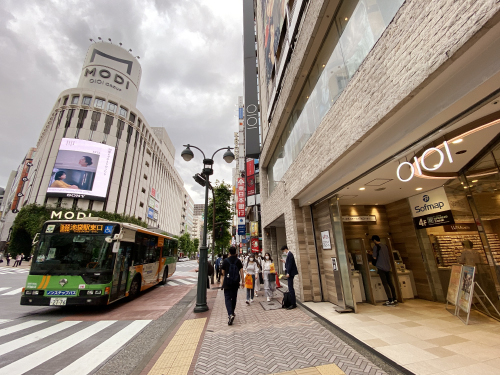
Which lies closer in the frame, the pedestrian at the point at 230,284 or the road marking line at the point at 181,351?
the road marking line at the point at 181,351

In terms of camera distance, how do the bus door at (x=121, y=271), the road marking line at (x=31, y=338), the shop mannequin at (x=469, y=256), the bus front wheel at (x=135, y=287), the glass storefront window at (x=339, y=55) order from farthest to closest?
the bus front wheel at (x=135, y=287), the bus door at (x=121, y=271), the shop mannequin at (x=469, y=256), the road marking line at (x=31, y=338), the glass storefront window at (x=339, y=55)

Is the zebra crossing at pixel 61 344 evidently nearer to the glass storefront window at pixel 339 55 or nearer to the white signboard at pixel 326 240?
the white signboard at pixel 326 240

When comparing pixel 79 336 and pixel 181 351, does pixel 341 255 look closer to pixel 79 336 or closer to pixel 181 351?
pixel 181 351

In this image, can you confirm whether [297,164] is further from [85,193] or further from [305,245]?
[85,193]

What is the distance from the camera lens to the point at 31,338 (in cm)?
478

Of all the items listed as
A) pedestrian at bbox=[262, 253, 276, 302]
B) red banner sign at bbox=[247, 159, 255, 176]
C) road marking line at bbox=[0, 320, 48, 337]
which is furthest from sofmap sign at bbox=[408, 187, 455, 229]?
red banner sign at bbox=[247, 159, 255, 176]

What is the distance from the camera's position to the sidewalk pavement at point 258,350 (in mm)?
3217

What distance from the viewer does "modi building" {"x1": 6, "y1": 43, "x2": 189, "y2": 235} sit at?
36.4 m

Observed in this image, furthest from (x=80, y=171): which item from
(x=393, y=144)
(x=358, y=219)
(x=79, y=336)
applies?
(x=393, y=144)

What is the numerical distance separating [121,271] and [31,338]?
10.1ft

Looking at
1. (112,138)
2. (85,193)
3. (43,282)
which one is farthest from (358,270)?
(112,138)

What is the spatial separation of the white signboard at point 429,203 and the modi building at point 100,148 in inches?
1737

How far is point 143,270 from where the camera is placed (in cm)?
995

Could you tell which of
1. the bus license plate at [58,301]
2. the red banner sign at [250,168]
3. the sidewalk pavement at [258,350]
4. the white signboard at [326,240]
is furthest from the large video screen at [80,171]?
the white signboard at [326,240]
